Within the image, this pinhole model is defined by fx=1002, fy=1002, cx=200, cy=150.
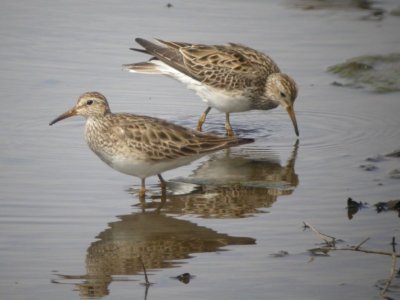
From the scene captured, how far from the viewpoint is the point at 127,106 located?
46.5 ft

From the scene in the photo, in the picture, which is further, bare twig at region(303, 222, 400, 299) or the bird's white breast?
the bird's white breast

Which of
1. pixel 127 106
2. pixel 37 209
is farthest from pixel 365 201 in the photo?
pixel 127 106

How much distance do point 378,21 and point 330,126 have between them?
20.0 feet

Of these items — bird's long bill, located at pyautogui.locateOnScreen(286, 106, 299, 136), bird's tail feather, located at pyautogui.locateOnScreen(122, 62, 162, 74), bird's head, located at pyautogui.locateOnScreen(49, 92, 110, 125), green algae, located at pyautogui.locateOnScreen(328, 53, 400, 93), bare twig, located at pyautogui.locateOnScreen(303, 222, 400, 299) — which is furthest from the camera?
green algae, located at pyautogui.locateOnScreen(328, 53, 400, 93)

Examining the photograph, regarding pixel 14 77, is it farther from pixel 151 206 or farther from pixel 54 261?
pixel 54 261

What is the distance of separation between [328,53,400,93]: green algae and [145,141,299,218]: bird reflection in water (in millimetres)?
3271

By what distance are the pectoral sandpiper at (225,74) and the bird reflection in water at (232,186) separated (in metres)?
1.28

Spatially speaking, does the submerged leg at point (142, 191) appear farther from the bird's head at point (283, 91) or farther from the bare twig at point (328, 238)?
the bird's head at point (283, 91)

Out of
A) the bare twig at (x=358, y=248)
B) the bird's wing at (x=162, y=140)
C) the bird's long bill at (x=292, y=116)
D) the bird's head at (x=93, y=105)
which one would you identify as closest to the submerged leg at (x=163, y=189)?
the bird's wing at (x=162, y=140)

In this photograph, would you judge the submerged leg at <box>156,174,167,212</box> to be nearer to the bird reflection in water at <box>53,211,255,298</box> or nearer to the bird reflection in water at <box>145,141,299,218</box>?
the bird reflection in water at <box>145,141,299,218</box>

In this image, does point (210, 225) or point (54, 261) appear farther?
point (210, 225)

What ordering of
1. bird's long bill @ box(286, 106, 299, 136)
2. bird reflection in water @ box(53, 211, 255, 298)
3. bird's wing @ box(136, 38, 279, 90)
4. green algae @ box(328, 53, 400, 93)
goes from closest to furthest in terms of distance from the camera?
bird reflection in water @ box(53, 211, 255, 298), bird's long bill @ box(286, 106, 299, 136), bird's wing @ box(136, 38, 279, 90), green algae @ box(328, 53, 400, 93)

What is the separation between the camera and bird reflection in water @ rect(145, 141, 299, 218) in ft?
34.9

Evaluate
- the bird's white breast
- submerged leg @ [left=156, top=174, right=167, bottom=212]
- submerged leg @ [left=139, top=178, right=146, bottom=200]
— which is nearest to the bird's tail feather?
the bird's white breast
